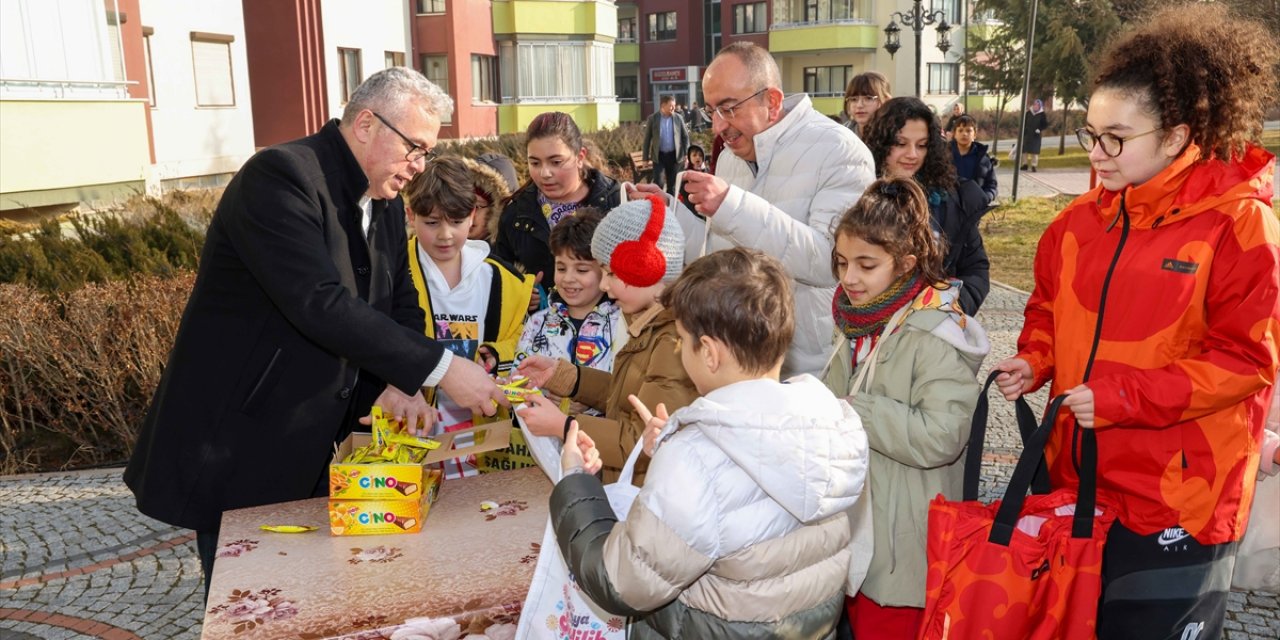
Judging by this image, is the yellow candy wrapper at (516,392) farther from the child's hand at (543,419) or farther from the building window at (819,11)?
the building window at (819,11)

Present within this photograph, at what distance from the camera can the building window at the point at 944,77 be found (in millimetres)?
45875

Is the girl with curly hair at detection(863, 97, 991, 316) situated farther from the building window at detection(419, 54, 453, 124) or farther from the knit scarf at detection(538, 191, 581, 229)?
the building window at detection(419, 54, 453, 124)

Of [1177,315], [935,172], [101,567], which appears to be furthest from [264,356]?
[935,172]

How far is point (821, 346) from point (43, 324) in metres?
4.87

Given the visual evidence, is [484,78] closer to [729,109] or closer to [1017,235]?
[1017,235]

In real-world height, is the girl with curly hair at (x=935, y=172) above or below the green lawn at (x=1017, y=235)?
above

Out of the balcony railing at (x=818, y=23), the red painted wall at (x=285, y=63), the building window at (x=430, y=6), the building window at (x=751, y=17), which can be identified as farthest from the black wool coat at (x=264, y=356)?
the building window at (x=751, y=17)

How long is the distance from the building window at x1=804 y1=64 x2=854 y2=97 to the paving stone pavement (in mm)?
40425

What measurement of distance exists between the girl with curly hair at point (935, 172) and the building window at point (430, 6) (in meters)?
23.1

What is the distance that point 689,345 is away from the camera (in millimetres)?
2029

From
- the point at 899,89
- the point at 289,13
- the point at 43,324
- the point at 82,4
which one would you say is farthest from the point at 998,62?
the point at 43,324

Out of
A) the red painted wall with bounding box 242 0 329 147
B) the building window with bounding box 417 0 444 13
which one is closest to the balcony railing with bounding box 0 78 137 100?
the red painted wall with bounding box 242 0 329 147

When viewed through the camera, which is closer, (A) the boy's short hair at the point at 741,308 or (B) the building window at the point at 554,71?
(A) the boy's short hair at the point at 741,308

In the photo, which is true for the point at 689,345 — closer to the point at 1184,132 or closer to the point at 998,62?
the point at 1184,132
